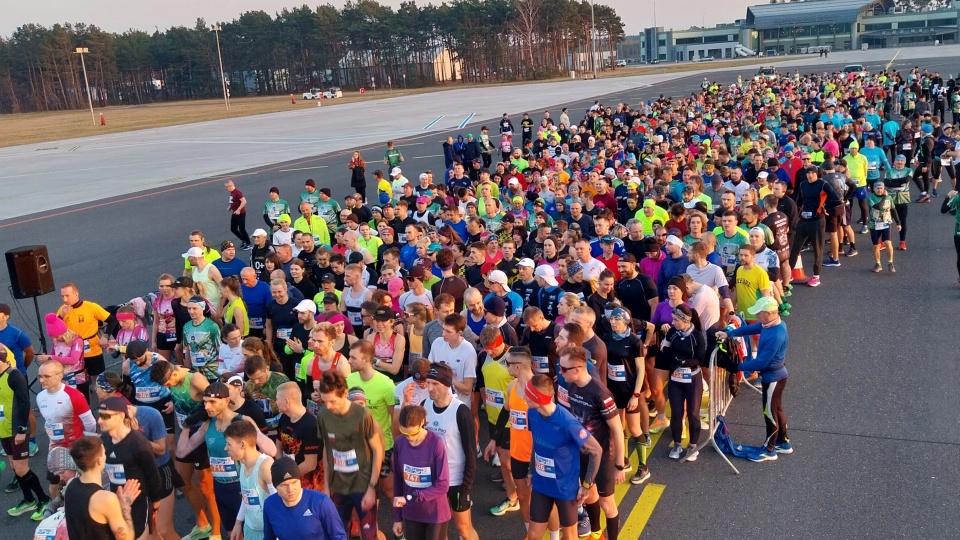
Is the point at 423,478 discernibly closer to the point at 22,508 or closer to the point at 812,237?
the point at 22,508

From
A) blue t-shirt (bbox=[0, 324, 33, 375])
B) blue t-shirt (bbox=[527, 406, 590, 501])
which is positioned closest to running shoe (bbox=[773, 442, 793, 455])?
blue t-shirt (bbox=[527, 406, 590, 501])

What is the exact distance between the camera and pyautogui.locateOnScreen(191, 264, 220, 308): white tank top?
33.9ft

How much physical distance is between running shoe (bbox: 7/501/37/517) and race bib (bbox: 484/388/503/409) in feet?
15.0

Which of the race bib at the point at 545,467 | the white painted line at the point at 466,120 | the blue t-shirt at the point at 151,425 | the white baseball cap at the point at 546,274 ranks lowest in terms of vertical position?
the race bib at the point at 545,467

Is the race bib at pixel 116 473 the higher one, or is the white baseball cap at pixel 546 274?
the white baseball cap at pixel 546 274

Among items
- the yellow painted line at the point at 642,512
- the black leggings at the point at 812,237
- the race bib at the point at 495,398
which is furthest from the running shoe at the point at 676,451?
the black leggings at the point at 812,237

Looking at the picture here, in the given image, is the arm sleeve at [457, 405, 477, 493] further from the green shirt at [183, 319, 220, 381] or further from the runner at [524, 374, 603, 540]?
the green shirt at [183, 319, 220, 381]

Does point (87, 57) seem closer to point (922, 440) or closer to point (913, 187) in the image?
point (913, 187)

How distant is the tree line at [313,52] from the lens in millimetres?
115938

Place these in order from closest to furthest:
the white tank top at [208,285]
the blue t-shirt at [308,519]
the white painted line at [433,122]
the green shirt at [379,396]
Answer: the blue t-shirt at [308,519] < the green shirt at [379,396] < the white tank top at [208,285] < the white painted line at [433,122]

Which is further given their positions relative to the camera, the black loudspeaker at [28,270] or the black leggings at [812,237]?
the black leggings at [812,237]

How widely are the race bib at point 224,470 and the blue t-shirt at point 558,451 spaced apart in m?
2.27

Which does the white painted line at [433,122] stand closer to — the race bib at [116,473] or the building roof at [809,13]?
the race bib at [116,473]

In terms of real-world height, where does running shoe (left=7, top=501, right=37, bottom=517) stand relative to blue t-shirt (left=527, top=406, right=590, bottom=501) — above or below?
below
